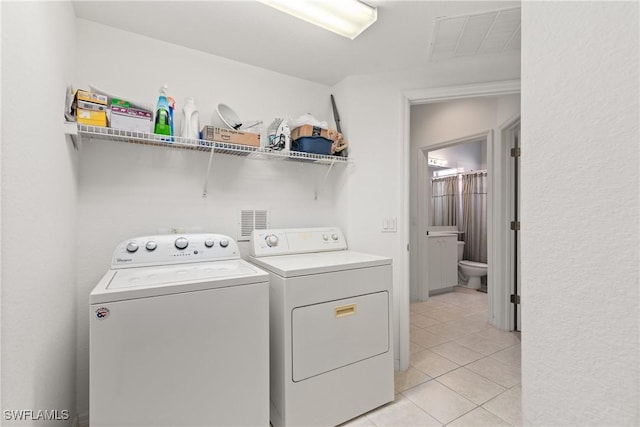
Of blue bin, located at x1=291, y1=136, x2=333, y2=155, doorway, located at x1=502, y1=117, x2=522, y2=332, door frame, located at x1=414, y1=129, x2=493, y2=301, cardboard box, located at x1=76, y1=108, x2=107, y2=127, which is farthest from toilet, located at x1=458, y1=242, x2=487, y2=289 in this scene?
cardboard box, located at x1=76, y1=108, x2=107, y2=127

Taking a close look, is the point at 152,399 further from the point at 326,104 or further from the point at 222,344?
the point at 326,104

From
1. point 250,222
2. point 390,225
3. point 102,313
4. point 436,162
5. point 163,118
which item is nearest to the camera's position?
point 102,313

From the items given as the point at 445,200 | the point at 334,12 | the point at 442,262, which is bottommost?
the point at 442,262

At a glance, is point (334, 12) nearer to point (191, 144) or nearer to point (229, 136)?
point (229, 136)

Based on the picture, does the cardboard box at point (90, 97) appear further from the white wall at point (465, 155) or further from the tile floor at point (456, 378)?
the white wall at point (465, 155)

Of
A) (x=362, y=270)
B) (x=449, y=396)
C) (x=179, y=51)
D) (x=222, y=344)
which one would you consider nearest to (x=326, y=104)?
(x=179, y=51)

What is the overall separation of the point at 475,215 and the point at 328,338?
179 inches

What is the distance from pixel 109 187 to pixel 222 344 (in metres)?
1.19

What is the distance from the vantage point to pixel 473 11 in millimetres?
1644

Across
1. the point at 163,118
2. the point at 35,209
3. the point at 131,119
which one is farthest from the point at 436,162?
the point at 35,209

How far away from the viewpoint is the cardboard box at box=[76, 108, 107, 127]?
1.44 meters

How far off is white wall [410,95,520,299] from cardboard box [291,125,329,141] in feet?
5.93

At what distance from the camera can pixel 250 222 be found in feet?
7.09

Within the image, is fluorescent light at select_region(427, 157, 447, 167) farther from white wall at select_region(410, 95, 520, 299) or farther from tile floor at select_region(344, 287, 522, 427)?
tile floor at select_region(344, 287, 522, 427)
